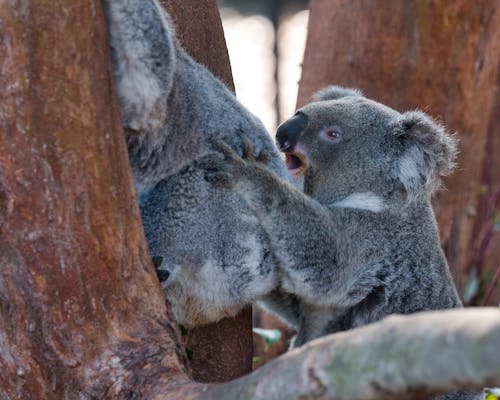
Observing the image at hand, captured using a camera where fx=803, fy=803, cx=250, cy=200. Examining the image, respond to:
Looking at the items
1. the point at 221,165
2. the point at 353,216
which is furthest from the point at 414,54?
the point at 221,165

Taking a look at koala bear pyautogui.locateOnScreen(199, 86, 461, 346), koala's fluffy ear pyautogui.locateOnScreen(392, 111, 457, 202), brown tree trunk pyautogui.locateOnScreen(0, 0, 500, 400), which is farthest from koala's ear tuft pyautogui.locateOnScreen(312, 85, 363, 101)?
brown tree trunk pyautogui.locateOnScreen(0, 0, 500, 400)

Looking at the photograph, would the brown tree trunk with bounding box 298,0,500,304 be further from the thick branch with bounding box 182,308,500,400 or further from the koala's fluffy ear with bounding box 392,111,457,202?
the thick branch with bounding box 182,308,500,400

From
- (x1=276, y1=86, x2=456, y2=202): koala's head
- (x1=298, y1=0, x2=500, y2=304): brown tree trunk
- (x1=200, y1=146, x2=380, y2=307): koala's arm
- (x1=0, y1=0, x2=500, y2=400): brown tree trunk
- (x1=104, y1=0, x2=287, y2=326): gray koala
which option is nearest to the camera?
(x1=0, y1=0, x2=500, y2=400): brown tree trunk

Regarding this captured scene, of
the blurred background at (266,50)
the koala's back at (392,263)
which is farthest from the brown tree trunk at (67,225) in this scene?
the blurred background at (266,50)

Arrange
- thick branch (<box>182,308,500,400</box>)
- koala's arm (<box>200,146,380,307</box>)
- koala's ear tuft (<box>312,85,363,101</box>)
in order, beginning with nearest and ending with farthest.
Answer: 1. thick branch (<box>182,308,500,400</box>)
2. koala's arm (<box>200,146,380,307</box>)
3. koala's ear tuft (<box>312,85,363,101</box>)

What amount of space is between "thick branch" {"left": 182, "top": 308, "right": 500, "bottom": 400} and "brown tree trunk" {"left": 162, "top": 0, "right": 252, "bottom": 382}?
1483 millimetres

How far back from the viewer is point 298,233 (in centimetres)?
319

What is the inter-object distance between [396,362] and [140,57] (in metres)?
1.44

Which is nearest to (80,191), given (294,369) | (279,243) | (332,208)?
(294,369)

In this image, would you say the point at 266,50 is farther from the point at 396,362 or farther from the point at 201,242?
the point at 396,362

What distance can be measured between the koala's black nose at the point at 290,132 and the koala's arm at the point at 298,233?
37 centimetres

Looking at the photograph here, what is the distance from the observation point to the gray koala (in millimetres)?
2924

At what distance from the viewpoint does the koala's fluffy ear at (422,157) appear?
137 inches

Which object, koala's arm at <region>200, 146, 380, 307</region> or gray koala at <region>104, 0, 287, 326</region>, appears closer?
gray koala at <region>104, 0, 287, 326</region>
